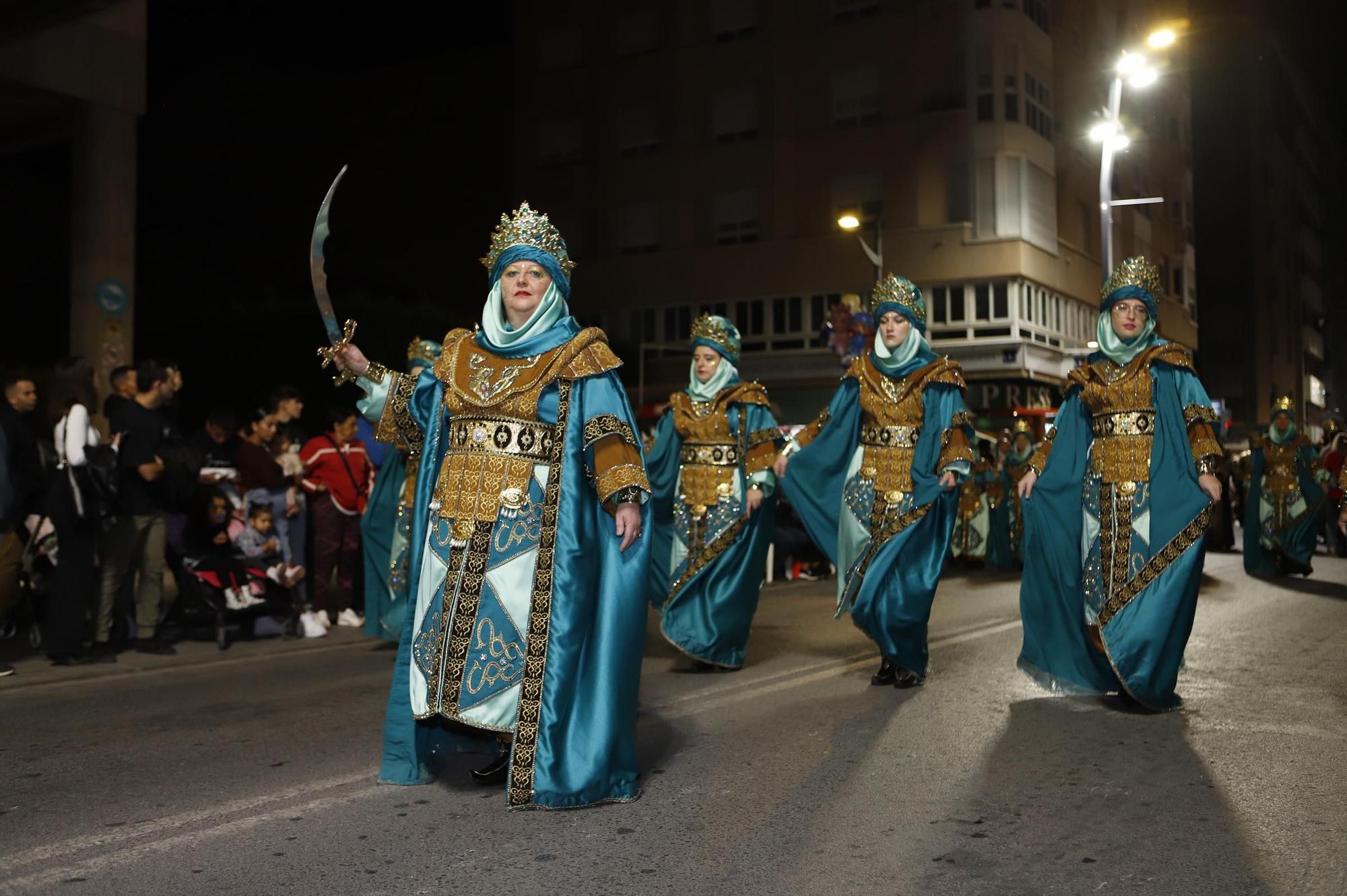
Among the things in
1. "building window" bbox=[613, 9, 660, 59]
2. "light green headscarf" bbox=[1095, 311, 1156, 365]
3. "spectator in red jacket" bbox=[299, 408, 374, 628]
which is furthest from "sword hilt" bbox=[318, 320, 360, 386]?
"building window" bbox=[613, 9, 660, 59]

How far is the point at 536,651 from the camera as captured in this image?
479cm

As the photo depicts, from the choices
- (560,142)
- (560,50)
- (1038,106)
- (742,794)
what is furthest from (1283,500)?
(560,50)

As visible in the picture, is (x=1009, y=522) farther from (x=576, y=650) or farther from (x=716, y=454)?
(x=576, y=650)

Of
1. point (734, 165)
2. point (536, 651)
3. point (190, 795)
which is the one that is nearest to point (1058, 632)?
point (536, 651)

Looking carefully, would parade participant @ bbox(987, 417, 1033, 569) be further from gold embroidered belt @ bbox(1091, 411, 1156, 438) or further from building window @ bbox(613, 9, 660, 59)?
building window @ bbox(613, 9, 660, 59)

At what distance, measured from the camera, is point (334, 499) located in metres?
10.8

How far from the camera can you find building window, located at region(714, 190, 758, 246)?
3806cm

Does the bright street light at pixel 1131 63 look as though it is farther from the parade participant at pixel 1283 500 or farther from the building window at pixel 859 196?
the building window at pixel 859 196

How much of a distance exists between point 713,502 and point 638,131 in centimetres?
3190

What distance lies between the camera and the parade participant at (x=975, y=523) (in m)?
17.6

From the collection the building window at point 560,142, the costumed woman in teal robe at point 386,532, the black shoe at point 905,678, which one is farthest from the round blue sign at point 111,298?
the building window at point 560,142

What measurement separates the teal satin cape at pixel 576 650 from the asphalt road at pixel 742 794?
13cm

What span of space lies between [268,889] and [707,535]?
16.7 feet

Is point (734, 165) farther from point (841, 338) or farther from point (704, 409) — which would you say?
point (704, 409)
